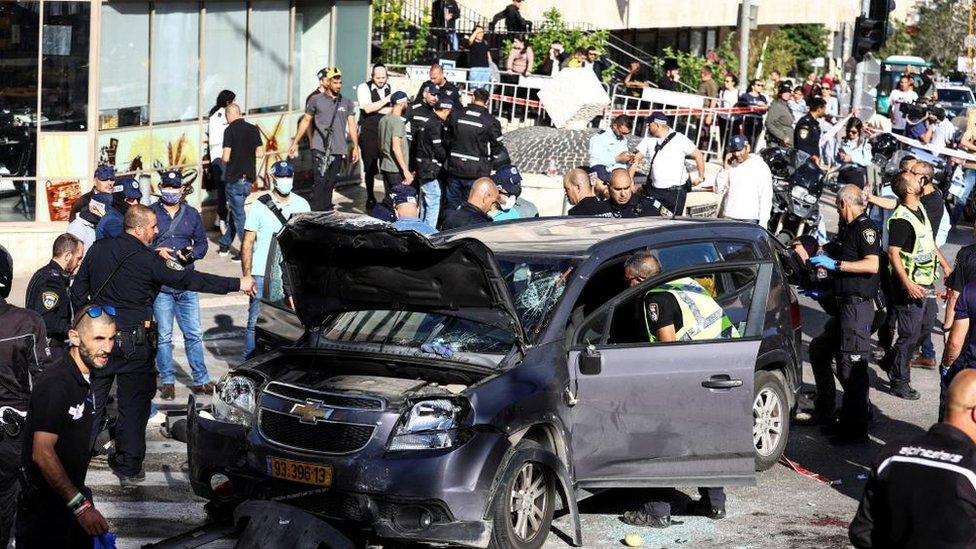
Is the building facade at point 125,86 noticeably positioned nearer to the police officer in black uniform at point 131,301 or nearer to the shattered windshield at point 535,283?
the police officer in black uniform at point 131,301

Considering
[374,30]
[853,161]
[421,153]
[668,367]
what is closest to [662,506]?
[668,367]

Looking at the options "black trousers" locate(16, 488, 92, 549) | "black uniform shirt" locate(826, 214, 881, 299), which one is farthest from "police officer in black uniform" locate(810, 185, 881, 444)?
"black trousers" locate(16, 488, 92, 549)

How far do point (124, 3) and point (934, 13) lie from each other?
5194cm

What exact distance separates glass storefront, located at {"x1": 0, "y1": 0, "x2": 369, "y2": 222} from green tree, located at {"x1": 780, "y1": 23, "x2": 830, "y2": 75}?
1419 inches

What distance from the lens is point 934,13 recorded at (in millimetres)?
62938

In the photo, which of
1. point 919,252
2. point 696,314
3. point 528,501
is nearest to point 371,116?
point 919,252

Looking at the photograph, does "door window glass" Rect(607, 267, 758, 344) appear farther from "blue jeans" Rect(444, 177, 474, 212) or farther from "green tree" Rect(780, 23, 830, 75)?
"green tree" Rect(780, 23, 830, 75)

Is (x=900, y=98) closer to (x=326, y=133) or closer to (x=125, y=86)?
(x=326, y=133)

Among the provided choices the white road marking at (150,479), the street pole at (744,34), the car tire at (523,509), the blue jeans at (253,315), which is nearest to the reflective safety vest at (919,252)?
the car tire at (523,509)

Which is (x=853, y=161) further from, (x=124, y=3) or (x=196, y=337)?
(x=196, y=337)

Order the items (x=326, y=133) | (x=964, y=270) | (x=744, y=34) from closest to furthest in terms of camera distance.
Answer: (x=964, y=270) < (x=326, y=133) < (x=744, y=34)

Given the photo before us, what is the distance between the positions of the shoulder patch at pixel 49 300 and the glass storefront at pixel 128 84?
22.0 ft

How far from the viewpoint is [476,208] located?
11781mm

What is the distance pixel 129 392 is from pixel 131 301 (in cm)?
62
